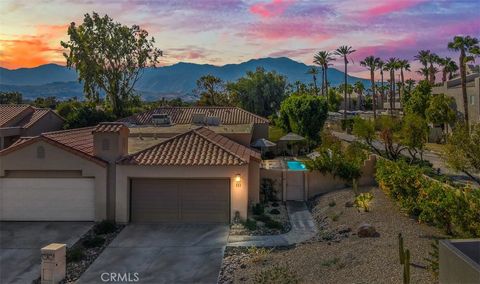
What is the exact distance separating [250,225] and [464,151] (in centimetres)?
961

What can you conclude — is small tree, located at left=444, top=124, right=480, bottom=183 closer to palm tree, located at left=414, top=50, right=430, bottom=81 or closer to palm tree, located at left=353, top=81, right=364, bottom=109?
palm tree, located at left=414, top=50, right=430, bottom=81

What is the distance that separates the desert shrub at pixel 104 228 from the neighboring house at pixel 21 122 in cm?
1819

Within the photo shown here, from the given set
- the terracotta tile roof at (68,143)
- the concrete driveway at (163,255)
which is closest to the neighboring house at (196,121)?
the terracotta tile roof at (68,143)

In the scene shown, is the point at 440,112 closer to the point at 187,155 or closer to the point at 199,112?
the point at 199,112

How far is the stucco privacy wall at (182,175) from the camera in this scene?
1962cm

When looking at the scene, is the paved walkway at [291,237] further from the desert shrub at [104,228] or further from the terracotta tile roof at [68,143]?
the terracotta tile roof at [68,143]

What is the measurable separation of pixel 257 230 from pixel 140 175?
231 inches

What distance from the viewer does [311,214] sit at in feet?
70.2

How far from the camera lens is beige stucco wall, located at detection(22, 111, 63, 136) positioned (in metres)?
35.7

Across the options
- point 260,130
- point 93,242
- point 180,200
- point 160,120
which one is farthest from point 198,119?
point 93,242

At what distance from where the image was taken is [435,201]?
579 inches

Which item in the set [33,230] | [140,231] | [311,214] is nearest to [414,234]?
[311,214]

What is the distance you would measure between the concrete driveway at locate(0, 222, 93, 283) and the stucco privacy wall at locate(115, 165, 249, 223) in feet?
5.59

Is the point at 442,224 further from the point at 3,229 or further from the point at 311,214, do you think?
the point at 3,229
